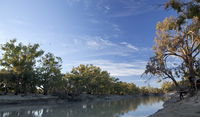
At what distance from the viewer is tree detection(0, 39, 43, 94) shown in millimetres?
39900

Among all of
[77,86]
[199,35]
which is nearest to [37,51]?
[77,86]

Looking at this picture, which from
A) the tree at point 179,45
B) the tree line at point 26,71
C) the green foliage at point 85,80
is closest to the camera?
the tree at point 179,45

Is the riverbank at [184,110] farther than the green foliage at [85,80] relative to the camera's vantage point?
No

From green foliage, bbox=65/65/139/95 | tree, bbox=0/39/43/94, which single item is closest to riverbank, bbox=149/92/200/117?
tree, bbox=0/39/43/94

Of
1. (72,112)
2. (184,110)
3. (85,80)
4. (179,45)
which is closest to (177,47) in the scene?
(179,45)

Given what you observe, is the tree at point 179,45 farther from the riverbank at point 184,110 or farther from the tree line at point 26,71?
the tree line at point 26,71

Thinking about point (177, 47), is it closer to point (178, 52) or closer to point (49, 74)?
point (178, 52)

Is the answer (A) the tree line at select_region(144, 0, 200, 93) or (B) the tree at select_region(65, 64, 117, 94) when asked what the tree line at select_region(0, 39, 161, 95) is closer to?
(B) the tree at select_region(65, 64, 117, 94)

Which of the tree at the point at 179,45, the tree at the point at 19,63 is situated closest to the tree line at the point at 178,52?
the tree at the point at 179,45

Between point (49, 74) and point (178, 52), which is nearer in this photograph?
point (178, 52)

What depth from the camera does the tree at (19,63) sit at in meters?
39.9

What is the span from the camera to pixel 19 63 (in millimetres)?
40312

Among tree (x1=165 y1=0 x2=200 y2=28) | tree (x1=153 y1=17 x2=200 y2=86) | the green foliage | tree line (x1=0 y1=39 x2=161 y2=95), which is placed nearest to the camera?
tree (x1=165 y1=0 x2=200 y2=28)

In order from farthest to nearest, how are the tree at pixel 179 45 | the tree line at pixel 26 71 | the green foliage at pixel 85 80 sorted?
the green foliage at pixel 85 80 → the tree line at pixel 26 71 → the tree at pixel 179 45
